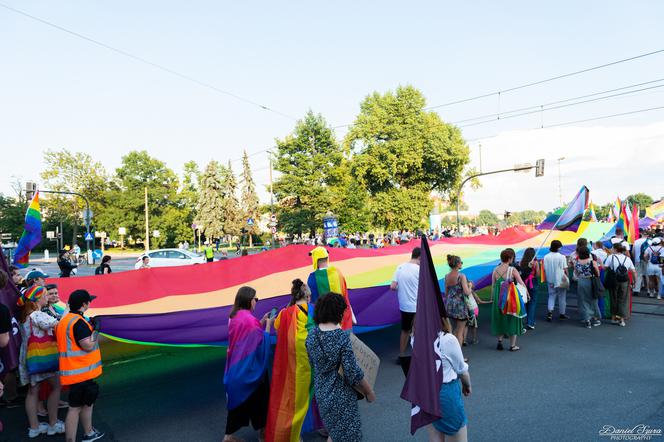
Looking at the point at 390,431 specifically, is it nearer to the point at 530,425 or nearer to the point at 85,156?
the point at 530,425

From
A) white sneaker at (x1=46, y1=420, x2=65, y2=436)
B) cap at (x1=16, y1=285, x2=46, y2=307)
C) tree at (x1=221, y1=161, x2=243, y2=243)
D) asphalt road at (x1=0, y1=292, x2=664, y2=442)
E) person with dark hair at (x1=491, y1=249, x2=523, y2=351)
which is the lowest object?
asphalt road at (x1=0, y1=292, x2=664, y2=442)

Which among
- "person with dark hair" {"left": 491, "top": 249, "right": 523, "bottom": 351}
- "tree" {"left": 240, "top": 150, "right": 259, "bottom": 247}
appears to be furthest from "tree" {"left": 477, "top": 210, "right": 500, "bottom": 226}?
"person with dark hair" {"left": 491, "top": 249, "right": 523, "bottom": 351}

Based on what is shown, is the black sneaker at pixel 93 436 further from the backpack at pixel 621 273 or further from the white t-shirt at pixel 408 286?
the backpack at pixel 621 273

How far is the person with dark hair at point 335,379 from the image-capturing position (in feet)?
10.9

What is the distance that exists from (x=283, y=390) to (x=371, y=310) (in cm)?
313

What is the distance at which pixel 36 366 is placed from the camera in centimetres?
459

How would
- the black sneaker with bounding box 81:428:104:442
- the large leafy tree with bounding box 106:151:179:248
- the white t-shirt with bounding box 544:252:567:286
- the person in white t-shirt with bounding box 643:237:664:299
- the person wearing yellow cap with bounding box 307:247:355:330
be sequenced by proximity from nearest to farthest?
1. the black sneaker with bounding box 81:428:104:442
2. the person wearing yellow cap with bounding box 307:247:355:330
3. the white t-shirt with bounding box 544:252:567:286
4. the person in white t-shirt with bounding box 643:237:664:299
5. the large leafy tree with bounding box 106:151:179:248

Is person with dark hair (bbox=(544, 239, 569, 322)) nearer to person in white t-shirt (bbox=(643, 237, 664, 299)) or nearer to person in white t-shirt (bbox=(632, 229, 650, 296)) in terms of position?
person in white t-shirt (bbox=(643, 237, 664, 299))

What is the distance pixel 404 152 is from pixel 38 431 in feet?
114

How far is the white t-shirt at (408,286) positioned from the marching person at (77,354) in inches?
168

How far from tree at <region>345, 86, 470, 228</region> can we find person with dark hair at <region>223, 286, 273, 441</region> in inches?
1325

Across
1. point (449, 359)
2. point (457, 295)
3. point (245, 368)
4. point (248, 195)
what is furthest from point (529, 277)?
point (248, 195)

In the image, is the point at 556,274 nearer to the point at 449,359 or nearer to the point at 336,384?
the point at 449,359

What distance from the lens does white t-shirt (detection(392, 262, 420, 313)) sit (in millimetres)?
6758
